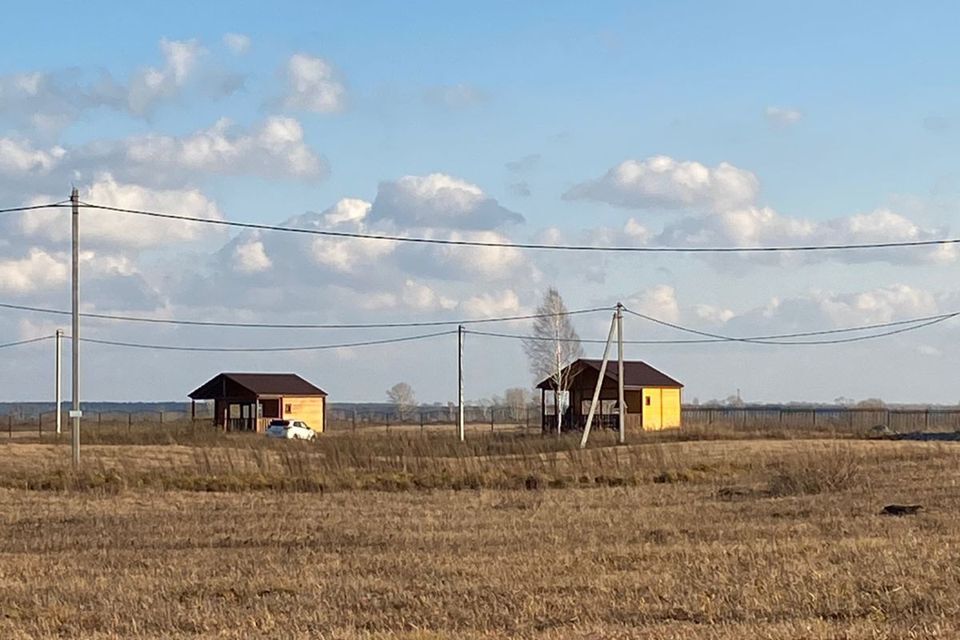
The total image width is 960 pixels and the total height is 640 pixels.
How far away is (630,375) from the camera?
73.3 meters

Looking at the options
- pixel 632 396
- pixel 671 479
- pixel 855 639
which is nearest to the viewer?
pixel 855 639

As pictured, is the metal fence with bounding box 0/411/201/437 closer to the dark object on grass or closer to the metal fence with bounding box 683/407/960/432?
the metal fence with bounding box 683/407/960/432

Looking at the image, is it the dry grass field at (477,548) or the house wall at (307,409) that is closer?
the dry grass field at (477,548)

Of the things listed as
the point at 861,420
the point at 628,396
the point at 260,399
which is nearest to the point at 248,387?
the point at 260,399

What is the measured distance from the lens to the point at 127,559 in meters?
16.2

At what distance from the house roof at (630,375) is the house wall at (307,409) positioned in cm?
1580

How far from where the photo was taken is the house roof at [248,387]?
79.1 metres

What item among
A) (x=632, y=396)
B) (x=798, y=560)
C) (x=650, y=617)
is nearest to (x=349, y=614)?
(x=650, y=617)

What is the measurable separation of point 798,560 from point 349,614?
17.8 feet

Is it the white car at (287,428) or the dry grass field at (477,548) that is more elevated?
the white car at (287,428)

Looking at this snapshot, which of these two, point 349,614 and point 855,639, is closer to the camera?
point 855,639

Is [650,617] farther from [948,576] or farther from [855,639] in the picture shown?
[948,576]

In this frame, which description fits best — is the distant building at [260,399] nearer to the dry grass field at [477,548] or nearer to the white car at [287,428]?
the white car at [287,428]

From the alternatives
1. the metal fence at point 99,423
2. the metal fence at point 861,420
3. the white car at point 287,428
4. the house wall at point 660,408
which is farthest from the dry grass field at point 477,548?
the metal fence at point 861,420
